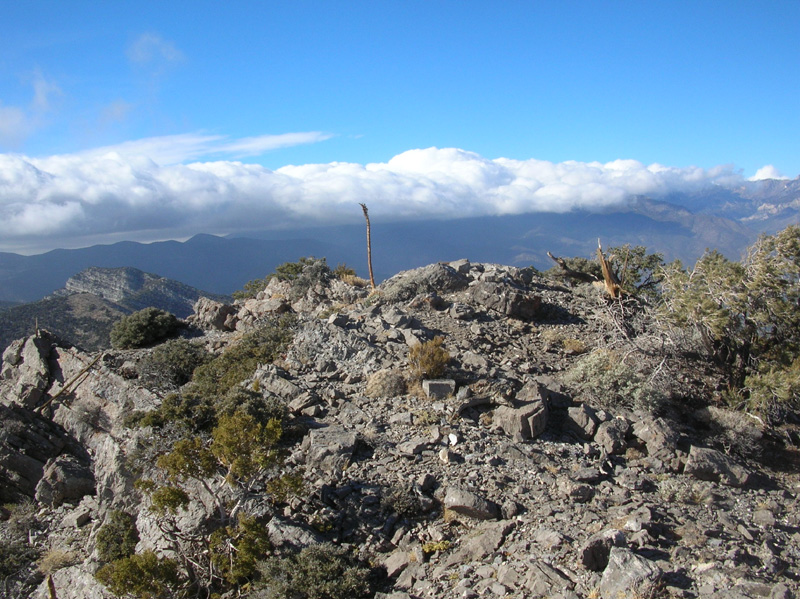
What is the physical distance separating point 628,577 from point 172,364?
53.1 ft

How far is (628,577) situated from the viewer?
21.7ft

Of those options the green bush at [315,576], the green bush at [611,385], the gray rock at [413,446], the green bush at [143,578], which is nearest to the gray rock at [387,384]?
the gray rock at [413,446]

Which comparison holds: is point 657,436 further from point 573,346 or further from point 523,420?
point 573,346

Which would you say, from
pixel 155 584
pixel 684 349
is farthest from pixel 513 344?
pixel 155 584

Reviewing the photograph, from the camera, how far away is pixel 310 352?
15656mm

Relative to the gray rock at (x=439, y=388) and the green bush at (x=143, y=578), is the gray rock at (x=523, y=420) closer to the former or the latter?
the gray rock at (x=439, y=388)

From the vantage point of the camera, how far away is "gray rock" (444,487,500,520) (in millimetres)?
8984

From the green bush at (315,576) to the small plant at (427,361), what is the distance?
5.84 m

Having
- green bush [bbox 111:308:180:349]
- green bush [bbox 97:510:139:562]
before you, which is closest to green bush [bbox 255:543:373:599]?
green bush [bbox 97:510:139:562]

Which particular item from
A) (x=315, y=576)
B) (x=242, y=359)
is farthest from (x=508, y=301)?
(x=315, y=576)

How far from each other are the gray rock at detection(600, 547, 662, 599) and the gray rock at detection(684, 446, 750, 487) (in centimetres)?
449

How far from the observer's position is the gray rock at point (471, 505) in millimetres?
8984

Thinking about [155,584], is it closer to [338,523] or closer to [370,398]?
[338,523]

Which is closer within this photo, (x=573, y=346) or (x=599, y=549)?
→ (x=599, y=549)
